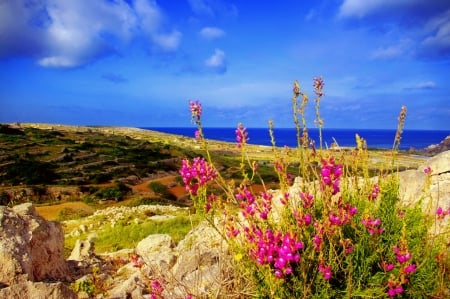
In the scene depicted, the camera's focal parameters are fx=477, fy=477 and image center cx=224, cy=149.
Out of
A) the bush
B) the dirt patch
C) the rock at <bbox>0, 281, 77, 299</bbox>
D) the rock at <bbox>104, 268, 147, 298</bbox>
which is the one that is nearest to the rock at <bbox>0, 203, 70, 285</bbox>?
the rock at <bbox>0, 281, 77, 299</bbox>

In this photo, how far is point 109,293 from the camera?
7980 mm

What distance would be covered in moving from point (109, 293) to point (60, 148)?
229 ft

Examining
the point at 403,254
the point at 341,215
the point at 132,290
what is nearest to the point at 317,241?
the point at 341,215

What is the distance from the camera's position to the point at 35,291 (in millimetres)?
6301

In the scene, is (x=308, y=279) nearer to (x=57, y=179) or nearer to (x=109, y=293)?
(x=109, y=293)

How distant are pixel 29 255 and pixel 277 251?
16.3 ft

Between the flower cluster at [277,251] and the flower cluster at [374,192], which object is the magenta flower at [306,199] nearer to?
the flower cluster at [277,251]

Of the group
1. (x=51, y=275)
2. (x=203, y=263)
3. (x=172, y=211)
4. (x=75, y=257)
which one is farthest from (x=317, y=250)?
(x=172, y=211)

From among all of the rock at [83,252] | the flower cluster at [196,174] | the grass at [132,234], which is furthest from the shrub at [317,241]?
the grass at [132,234]

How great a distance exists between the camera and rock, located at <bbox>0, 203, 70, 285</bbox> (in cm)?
723

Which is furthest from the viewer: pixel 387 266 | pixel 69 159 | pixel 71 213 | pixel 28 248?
pixel 69 159

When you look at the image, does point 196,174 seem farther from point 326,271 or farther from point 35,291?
point 35,291

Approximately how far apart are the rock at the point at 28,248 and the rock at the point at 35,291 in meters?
0.76

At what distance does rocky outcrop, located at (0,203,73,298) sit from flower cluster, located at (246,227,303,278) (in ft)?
10.2
